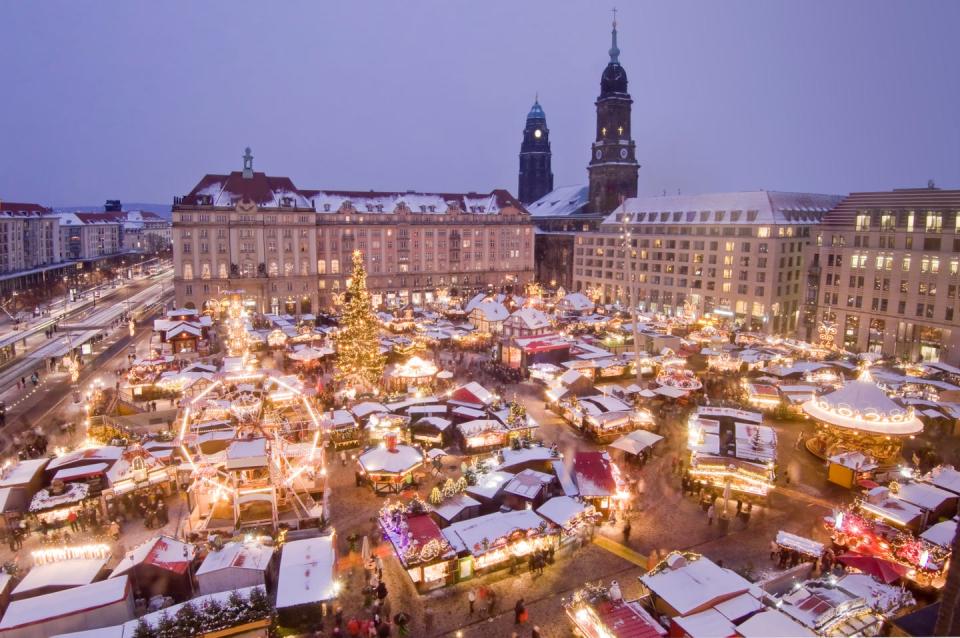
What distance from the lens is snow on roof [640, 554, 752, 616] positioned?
1546cm

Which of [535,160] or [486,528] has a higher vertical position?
[535,160]

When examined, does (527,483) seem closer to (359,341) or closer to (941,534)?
(941,534)

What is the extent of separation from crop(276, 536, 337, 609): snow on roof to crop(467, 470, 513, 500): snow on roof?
637cm

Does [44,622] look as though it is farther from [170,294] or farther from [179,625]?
[170,294]

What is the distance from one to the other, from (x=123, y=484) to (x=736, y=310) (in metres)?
64.3

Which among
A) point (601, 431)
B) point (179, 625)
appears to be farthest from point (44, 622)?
point (601, 431)

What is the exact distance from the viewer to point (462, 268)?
3433 inches

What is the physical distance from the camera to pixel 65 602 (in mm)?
16047

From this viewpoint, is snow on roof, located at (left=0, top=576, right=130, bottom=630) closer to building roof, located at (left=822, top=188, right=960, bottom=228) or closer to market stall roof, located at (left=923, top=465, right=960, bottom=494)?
market stall roof, located at (left=923, top=465, right=960, bottom=494)

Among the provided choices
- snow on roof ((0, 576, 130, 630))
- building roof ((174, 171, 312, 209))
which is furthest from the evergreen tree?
building roof ((174, 171, 312, 209))

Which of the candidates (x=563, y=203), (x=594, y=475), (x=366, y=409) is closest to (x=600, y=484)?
(x=594, y=475)

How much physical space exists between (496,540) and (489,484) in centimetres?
387

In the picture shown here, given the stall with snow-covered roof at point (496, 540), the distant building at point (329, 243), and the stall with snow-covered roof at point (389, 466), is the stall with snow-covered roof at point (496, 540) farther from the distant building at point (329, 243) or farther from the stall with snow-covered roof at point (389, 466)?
the distant building at point (329, 243)

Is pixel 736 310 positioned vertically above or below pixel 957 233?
below
